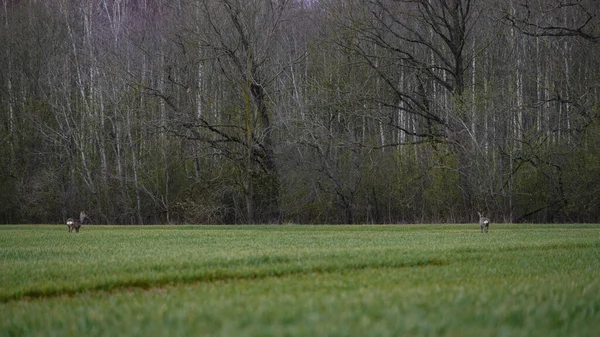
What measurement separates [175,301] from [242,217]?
82.3 ft

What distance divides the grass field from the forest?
1661 centimetres

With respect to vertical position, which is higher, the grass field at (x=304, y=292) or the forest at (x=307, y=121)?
the forest at (x=307, y=121)

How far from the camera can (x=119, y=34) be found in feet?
128

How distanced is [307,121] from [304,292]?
2390 centimetres

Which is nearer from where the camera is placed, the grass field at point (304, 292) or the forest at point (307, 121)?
the grass field at point (304, 292)

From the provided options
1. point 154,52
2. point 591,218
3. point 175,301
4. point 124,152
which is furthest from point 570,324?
point 154,52

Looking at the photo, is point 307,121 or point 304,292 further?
point 307,121

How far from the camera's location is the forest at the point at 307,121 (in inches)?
1128

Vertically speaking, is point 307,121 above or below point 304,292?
above

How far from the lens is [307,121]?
30.5 metres

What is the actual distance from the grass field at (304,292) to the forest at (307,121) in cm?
1661

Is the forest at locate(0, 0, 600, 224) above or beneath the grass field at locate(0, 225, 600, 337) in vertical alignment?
above

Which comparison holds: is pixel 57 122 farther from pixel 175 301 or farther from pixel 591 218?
pixel 175 301

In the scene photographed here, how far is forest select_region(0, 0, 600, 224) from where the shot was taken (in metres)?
28.6
